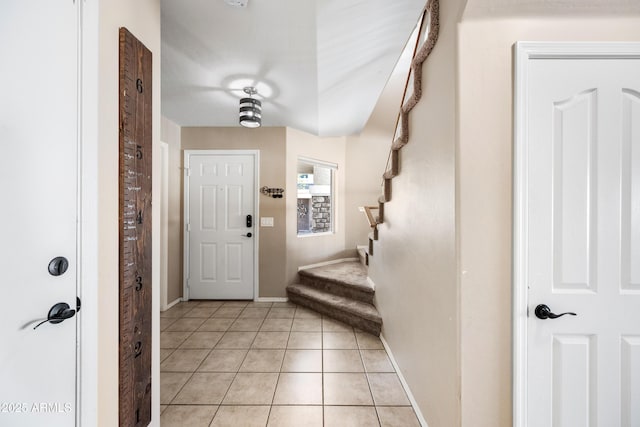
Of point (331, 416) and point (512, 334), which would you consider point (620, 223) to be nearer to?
point (512, 334)

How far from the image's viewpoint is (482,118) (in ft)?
3.50

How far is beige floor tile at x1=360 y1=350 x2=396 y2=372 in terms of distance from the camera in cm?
200

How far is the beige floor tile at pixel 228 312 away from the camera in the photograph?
308 centimetres

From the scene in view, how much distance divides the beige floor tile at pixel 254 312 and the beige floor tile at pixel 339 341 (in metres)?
0.93

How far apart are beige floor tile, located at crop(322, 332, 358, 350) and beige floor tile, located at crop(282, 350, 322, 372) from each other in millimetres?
157

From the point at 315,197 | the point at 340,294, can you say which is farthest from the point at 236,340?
the point at 315,197

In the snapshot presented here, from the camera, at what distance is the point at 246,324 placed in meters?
2.83

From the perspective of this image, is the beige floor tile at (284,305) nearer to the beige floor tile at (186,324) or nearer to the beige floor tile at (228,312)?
the beige floor tile at (228,312)

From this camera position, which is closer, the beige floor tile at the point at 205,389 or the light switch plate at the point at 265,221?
the beige floor tile at the point at 205,389

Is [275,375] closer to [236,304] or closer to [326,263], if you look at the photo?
[236,304]

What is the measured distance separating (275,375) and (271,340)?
549mm
